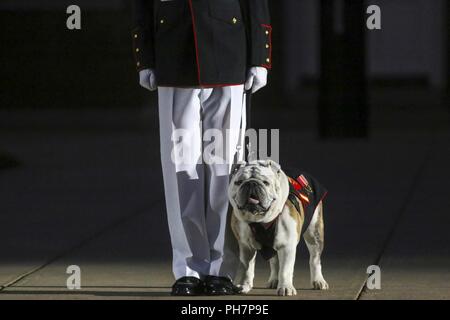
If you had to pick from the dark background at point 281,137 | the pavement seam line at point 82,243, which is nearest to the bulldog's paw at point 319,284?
the dark background at point 281,137

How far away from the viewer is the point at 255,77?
7.03m

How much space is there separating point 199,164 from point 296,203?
526 millimetres

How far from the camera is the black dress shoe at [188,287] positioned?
23.0 feet

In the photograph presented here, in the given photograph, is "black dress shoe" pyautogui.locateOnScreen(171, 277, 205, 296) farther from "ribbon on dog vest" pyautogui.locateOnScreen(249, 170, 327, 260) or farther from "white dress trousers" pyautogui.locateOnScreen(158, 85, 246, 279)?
"ribbon on dog vest" pyautogui.locateOnScreen(249, 170, 327, 260)

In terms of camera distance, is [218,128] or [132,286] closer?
A: [218,128]

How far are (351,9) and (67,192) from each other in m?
6.58

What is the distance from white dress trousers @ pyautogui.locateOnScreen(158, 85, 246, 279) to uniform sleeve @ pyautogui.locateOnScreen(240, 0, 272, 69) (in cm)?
18

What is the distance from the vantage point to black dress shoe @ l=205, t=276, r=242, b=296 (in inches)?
276

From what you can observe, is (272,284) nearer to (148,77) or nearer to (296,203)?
(296,203)

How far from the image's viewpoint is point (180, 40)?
22.9 feet

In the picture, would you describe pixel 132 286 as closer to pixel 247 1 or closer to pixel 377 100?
pixel 247 1

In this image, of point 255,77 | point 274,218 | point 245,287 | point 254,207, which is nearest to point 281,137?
point 245,287

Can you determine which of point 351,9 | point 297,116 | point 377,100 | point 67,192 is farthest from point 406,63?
point 67,192

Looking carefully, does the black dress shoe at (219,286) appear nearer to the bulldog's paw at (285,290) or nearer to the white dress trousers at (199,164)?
the white dress trousers at (199,164)
